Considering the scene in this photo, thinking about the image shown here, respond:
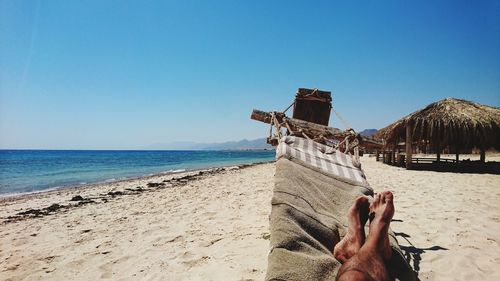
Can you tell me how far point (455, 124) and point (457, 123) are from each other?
0.28ft

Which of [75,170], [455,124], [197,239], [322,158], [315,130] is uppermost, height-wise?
[455,124]

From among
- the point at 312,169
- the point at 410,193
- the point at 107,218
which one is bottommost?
the point at 107,218

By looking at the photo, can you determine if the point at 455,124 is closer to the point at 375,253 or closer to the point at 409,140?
the point at 409,140

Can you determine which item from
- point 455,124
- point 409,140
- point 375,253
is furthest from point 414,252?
point 455,124

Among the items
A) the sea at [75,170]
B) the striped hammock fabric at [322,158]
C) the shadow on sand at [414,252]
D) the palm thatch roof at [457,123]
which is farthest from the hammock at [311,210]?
the sea at [75,170]

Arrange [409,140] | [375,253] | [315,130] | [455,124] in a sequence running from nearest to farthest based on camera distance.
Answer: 1. [375,253]
2. [315,130]
3. [455,124]
4. [409,140]

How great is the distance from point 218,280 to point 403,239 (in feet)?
7.11

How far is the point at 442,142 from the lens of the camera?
11.0 meters

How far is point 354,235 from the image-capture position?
1868 mm

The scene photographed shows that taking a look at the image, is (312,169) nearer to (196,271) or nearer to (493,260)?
(196,271)

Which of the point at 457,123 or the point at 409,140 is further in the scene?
the point at 409,140

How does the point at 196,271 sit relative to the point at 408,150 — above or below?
below

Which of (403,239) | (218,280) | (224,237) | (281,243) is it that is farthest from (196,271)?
(403,239)

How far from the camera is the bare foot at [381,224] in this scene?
5.52 ft
